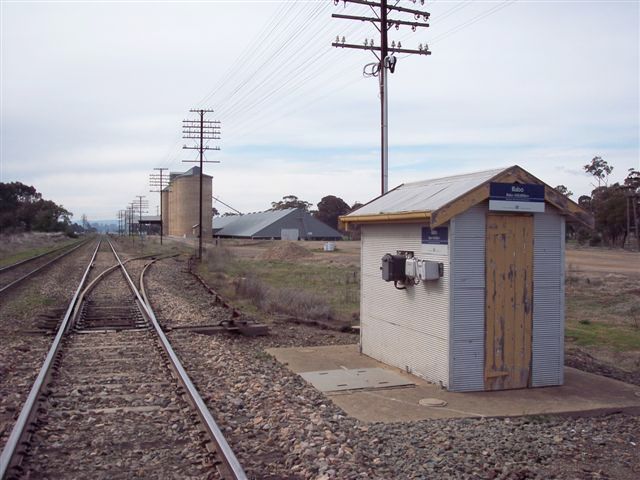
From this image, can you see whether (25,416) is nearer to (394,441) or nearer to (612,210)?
(394,441)

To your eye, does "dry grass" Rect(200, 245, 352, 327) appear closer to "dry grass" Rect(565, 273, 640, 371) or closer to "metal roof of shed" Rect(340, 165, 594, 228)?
"dry grass" Rect(565, 273, 640, 371)

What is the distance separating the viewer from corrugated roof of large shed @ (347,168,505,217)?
8.78 metres

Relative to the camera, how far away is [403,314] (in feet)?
32.0

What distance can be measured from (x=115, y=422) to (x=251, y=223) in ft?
357

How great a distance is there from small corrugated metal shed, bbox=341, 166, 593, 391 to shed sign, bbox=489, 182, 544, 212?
0.04 ft

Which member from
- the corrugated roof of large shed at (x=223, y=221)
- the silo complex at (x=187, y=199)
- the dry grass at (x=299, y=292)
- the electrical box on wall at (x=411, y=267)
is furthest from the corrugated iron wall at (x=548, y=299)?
the corrugated roof of large shed at (x=223, y=221)

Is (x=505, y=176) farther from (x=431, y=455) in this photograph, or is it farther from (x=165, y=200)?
(x=165, y=200)

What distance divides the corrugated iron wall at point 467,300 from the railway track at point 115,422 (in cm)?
324

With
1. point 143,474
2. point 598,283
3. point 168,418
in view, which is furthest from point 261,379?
point 598,283

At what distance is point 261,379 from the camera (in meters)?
9.05

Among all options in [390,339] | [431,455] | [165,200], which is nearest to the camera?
[431,455]

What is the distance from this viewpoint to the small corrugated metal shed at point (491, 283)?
8516mm

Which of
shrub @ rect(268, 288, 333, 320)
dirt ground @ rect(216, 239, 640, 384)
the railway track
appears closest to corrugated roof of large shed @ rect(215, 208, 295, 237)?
dirt ground @ rect(216, 239, 640, 384)

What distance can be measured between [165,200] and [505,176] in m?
119
